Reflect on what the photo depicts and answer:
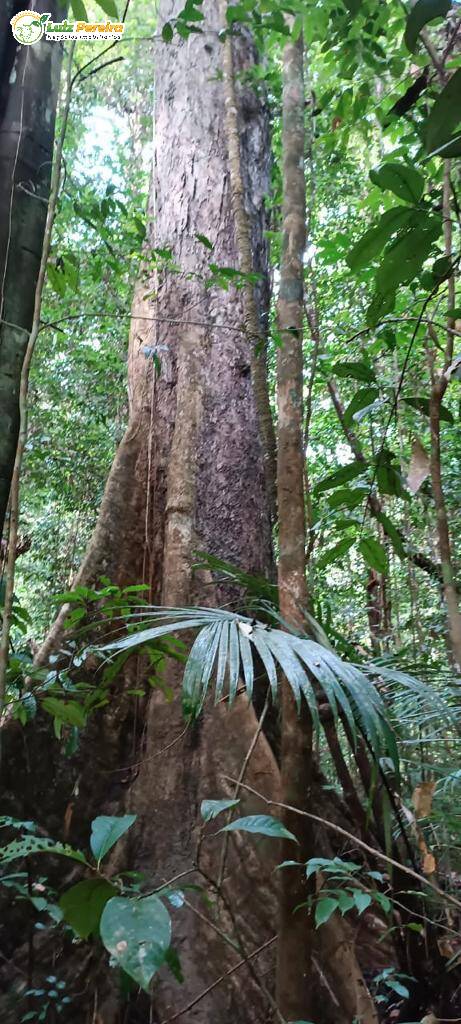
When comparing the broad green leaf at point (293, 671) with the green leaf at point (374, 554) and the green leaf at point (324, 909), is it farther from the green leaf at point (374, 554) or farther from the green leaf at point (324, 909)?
the green leaf at point (374, 554)

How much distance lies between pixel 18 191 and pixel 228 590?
1950 mm

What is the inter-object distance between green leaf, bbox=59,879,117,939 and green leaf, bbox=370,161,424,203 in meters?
1.36

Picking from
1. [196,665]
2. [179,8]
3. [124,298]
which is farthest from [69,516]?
[196,665]

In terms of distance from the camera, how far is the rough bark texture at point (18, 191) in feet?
4.92

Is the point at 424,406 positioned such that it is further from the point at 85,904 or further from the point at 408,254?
the point at 85,904

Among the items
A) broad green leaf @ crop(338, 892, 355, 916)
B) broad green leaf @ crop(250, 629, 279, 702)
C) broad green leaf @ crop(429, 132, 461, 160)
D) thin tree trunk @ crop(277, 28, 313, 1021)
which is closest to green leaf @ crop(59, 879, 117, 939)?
broad green leaf @ crop(250, 629, 279, 702)

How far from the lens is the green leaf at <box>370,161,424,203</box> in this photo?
1.25 m

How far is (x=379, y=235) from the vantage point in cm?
125

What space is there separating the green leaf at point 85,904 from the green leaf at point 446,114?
1340mm

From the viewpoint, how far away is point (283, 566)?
1.92 metres

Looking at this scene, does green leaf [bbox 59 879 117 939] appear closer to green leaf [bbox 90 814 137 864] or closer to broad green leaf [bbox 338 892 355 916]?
green leaf [bbox 90 814 137 864]

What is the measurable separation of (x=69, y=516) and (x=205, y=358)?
9.33 feet

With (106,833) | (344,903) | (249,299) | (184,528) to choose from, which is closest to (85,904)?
(106,833)

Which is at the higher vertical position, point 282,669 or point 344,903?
point 282,669
